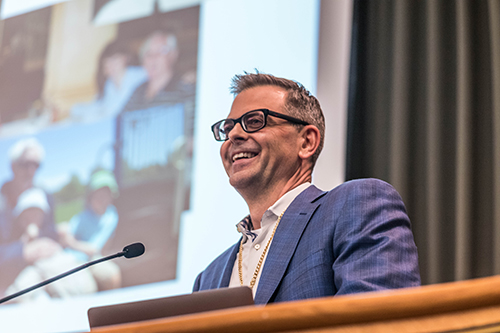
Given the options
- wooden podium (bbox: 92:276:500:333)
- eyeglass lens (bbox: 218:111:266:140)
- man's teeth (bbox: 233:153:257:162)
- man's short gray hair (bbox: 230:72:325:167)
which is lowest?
wooden podium (bbox: 92:276:500:333)

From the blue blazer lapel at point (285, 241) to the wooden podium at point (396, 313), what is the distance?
3.35 ft

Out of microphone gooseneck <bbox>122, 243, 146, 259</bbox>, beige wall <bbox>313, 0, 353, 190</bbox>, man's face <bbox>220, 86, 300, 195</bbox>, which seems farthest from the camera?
beige wall <bbox>313, 0, 353, 190</bbox>

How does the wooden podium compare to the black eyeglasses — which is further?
the black eyeglasses

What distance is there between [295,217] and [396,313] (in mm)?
1245

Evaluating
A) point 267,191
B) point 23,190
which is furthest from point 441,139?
point 23,190

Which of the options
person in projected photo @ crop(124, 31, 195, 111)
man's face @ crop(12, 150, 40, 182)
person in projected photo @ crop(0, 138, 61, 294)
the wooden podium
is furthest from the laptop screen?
man's face @ crop(12, 150, 40, 182)

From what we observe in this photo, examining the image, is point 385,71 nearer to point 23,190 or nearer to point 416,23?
point 416,23

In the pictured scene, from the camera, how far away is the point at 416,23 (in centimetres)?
310

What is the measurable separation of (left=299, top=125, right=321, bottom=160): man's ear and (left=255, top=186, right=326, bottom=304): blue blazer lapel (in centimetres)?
26

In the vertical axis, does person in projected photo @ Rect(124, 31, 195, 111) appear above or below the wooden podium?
above

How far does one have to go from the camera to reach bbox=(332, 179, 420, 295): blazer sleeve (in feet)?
4.40

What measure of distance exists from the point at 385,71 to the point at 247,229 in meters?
1.53

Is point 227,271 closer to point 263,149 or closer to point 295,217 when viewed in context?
point 295,217

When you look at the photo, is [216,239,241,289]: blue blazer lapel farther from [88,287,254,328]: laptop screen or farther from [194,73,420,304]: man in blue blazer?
[88,287,254,328]: laptop screen
